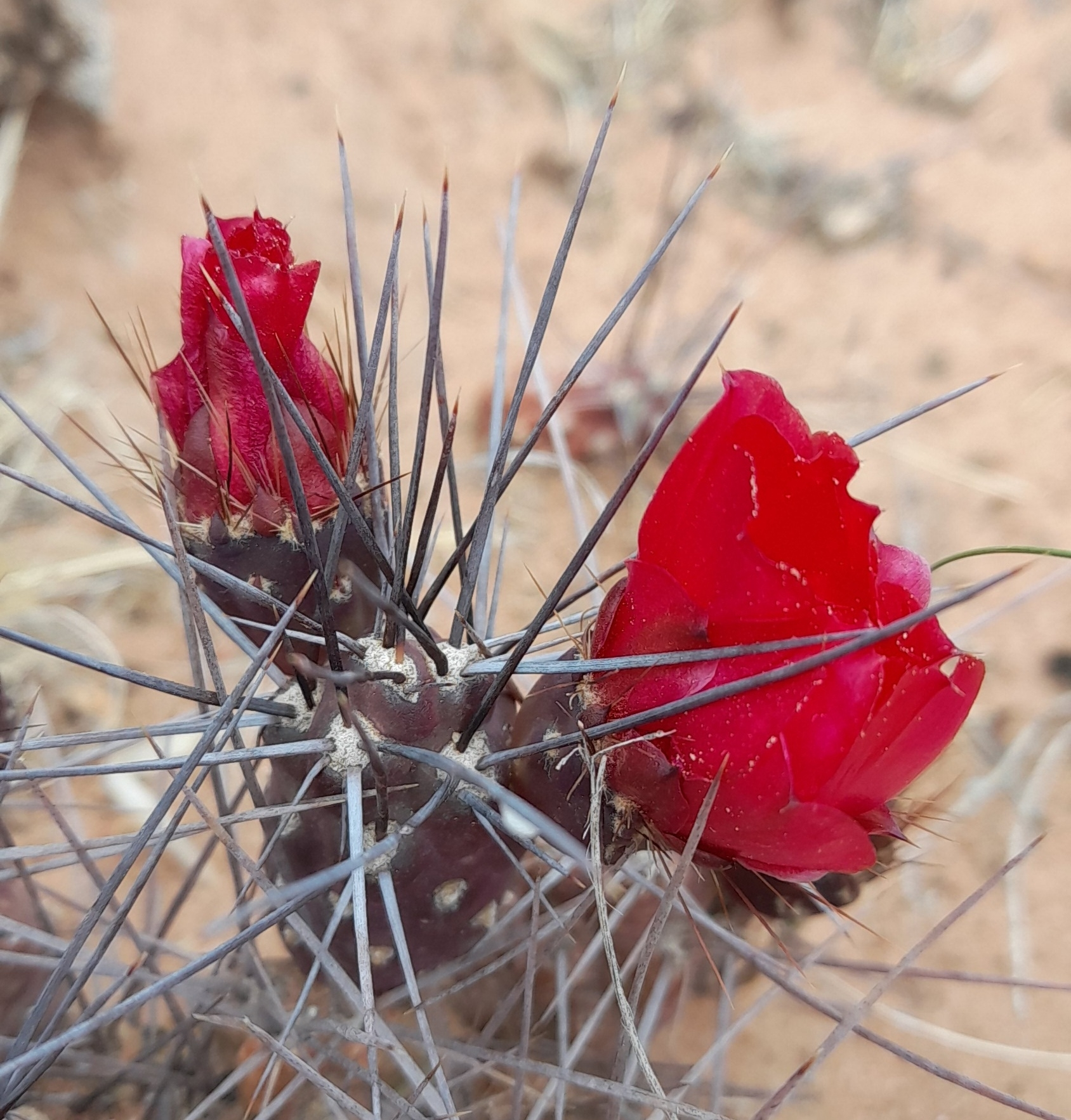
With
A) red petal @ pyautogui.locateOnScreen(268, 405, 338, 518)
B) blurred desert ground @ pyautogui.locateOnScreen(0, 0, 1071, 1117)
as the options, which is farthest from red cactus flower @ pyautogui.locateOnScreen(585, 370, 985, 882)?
blurred desert ground @ pyautogui.locateOnScreen(0, 0, 1071, 1117)

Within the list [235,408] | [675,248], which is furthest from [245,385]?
[675,248]

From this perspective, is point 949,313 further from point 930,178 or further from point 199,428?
point 199,428

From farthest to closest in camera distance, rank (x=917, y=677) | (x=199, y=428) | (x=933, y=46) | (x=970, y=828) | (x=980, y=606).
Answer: (x=933, y=46) < (x=980, y=606) < (x=970, y=828) < (x=199, y=428) < (x=917, y=677)

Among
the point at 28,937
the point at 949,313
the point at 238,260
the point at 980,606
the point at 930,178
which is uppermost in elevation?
the point at 930,178

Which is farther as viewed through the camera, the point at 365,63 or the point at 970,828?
the point at 365,63

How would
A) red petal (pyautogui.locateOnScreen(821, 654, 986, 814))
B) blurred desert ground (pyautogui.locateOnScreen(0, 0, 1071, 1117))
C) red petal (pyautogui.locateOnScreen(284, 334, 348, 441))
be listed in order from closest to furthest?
red petal (pyautogui.locateOnScreen(821, 654, 986, 814)), red petal (pyautogui.locateOnScreen(284, 334, 348, 441)), blurred desert ground (pyautogui.locateOnScreen(0, 0, 1071, 1117))

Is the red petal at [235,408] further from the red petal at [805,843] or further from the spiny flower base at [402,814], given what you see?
the red petal at [805,843]

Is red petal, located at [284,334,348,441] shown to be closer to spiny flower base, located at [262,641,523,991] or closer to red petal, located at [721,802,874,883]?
spiny flower base, located at [262,641,523,991]

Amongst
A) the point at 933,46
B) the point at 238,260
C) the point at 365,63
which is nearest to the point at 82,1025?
the point at 238,260
